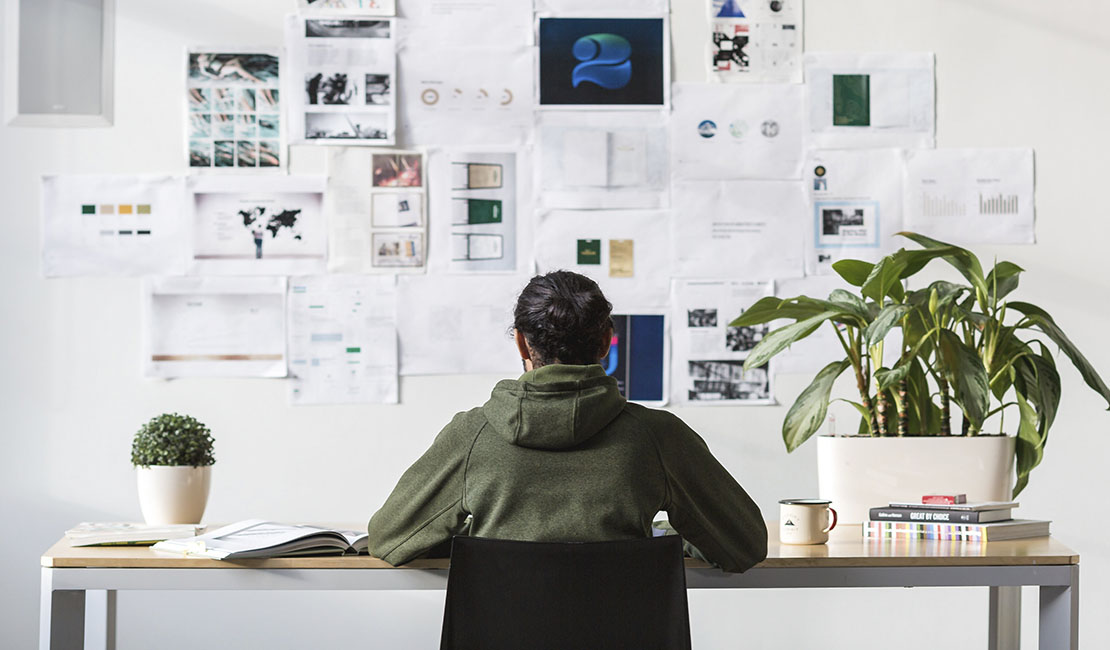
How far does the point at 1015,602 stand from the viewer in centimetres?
214

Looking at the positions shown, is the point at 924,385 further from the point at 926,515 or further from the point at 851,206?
the point at 851,206

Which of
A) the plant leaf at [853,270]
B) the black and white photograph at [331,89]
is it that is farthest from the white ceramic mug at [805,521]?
the black and white photograph at [331,89]

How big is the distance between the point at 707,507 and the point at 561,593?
32 cm

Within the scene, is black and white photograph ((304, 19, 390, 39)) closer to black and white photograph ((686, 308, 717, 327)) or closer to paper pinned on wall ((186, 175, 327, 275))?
paper pinned on wall ((186, 175, 327, 275))

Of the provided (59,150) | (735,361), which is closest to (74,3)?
(59,150)

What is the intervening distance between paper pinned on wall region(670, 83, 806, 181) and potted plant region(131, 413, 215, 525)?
150 cm

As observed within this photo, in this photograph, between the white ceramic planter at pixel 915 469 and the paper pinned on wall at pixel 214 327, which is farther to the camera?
the paper pinned on wall at pixel 214 327

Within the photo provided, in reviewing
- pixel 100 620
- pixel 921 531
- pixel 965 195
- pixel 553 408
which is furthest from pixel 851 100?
pixel 100 620

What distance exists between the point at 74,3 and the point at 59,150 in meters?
0.40

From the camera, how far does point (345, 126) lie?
2.94m

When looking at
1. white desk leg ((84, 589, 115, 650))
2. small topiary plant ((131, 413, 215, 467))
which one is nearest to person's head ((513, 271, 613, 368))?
small topiary plant ((131, 413, 215, 467))

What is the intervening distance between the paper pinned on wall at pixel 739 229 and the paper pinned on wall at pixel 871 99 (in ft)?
0.66

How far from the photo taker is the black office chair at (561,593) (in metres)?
1.44

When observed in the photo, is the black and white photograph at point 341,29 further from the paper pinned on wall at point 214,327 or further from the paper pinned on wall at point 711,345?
the paper pinned on wall at point 711,345
